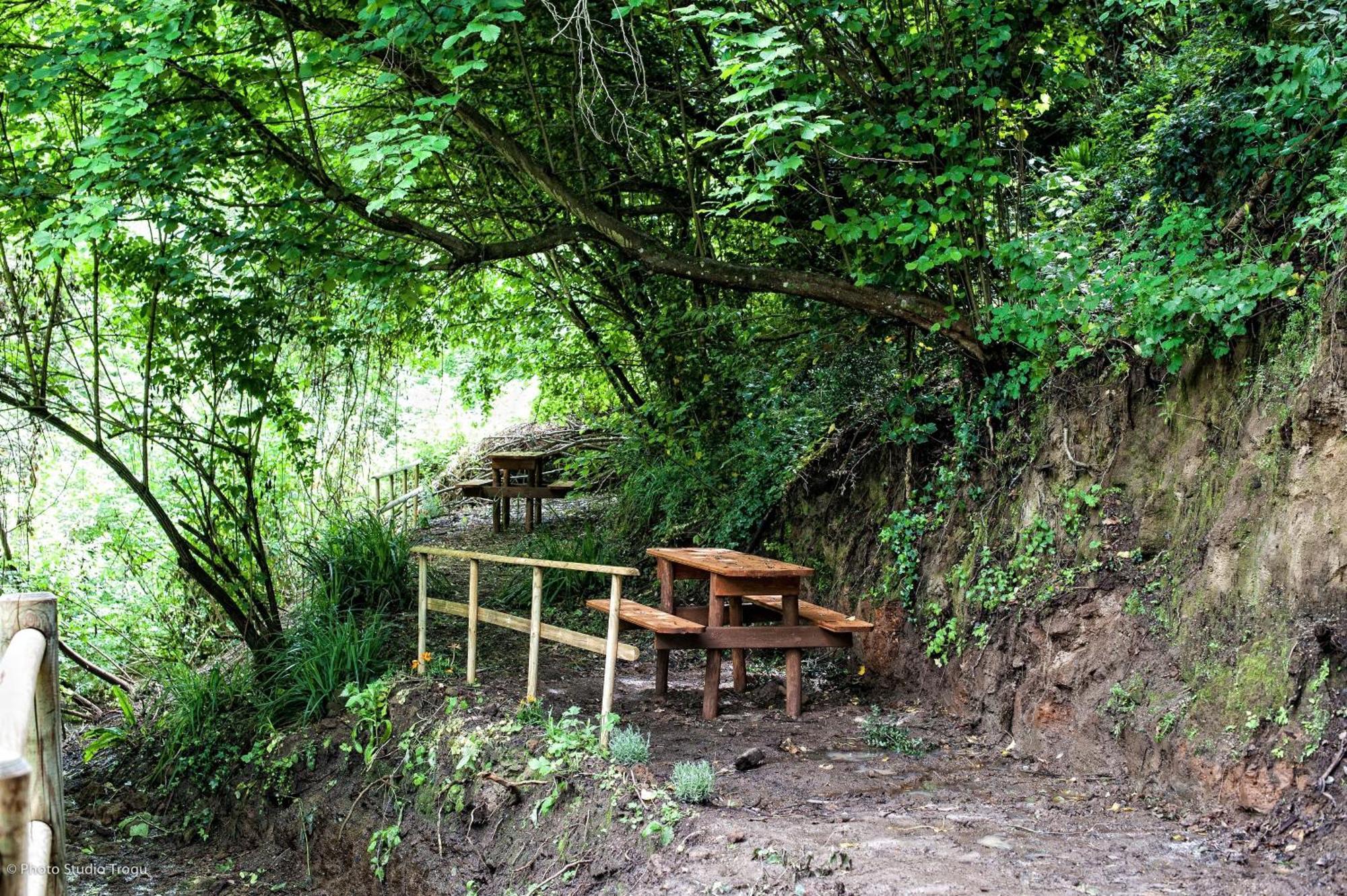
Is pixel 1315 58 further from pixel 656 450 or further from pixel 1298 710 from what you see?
pixel 656 450

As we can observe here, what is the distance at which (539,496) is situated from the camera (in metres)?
12.3

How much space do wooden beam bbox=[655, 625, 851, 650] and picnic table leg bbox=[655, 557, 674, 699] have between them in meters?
0.55

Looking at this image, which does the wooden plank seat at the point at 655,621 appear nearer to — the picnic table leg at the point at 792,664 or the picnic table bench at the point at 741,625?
the picnic table bench at the point at 741,625

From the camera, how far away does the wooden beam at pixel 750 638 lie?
643 centimetres

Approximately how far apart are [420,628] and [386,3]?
4.18 metres

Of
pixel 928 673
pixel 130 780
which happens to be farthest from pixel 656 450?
pixel 130 780

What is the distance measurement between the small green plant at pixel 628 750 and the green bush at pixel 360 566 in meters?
3.49

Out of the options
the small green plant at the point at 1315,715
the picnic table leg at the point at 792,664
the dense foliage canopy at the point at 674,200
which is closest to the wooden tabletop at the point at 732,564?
the picnic table leg at the point at 792,664

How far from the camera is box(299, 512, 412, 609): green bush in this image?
27.7 ft

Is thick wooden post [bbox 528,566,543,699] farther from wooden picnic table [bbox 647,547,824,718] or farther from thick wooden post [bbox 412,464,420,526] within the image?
thick wooden post [bbox 412,464,420,526]

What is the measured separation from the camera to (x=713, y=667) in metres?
6.55

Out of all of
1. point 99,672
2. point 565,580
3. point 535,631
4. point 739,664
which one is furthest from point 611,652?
point 99,672

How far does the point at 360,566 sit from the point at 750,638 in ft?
12.5

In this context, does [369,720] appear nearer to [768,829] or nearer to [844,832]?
[768,829]
